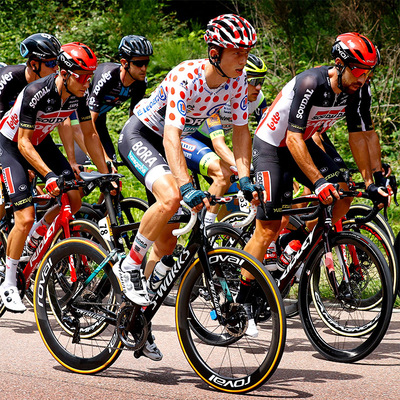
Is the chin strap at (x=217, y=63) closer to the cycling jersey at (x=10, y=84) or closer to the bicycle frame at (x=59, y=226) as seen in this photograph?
the bicycle frame at (x=59, y=226)

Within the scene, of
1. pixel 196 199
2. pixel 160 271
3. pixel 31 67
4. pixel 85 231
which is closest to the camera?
pixel 196 199

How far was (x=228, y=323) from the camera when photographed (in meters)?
4.77

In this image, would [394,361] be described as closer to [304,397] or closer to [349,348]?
[349,348]

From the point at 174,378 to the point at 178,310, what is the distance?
52cm

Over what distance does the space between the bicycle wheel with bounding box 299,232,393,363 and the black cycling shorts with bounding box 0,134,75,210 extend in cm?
224

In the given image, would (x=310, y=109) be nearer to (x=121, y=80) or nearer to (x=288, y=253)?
(x=288, y=253)

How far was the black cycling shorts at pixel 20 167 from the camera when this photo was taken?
640cm

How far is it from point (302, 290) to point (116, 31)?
44.0 ft

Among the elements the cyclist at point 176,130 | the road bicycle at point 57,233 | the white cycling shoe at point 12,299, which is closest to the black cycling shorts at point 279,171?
the cyclist at point 176,130

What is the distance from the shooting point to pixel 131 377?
5.04 metres

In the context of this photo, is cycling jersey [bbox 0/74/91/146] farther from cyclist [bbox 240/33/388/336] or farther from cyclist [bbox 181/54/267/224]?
cyclist [bbox 240/33/388/336]

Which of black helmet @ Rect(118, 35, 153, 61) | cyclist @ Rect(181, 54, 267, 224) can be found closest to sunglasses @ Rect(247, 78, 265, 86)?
cyclist @ Rect(181, 54, 267, 224)

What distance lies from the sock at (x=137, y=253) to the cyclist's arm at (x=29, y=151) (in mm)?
1390

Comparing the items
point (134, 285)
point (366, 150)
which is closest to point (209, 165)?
point (366, 150)
